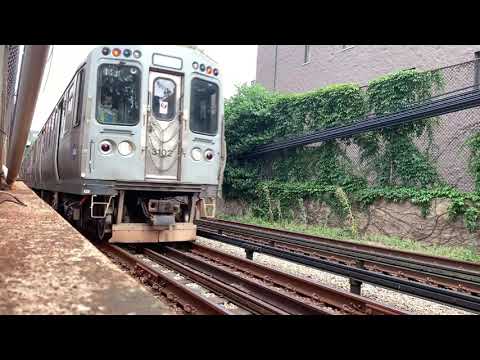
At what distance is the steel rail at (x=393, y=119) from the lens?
9461 millimetres

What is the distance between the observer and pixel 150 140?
6.94 metres

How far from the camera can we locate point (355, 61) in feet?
55.8

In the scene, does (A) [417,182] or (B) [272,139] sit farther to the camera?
(B) [272,139]

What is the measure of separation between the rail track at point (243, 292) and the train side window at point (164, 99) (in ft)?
7.95

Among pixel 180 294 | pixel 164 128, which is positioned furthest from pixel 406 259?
pixel 164 128

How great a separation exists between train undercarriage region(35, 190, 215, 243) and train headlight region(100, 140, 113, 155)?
0.72 metres

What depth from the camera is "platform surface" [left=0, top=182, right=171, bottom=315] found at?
1502 mm

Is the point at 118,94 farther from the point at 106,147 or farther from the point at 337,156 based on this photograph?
the point at 337,156

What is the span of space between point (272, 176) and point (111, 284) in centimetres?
1385

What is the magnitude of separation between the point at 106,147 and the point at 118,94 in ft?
3.03

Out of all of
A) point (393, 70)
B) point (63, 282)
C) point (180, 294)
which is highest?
point (393, 70)

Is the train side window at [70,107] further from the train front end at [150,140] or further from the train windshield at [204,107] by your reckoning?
the train windshield at [204,107]
